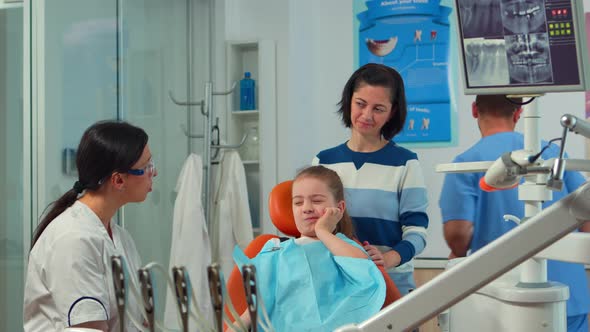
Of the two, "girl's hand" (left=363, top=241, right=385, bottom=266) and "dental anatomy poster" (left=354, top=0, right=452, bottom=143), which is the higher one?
"dental anatomy poster" (left=354, top=0, right=452, bottom=143)

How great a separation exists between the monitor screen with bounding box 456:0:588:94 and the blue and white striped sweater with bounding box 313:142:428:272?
2.70 ft

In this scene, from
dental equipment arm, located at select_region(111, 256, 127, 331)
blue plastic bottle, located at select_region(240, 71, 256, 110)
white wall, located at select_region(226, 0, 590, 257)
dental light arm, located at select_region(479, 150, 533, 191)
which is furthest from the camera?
blue plastic bottle, located at select_region(240, 71, 256, 110)

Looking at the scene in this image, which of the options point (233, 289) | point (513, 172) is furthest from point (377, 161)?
point (513, 172)

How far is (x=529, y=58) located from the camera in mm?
1117

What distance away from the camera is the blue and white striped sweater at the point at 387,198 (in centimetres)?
193

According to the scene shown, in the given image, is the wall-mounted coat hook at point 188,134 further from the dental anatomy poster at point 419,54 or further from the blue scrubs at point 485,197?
the blue scrubs at point 485,197

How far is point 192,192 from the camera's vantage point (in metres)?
3.31

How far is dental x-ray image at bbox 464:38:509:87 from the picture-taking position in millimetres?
1120

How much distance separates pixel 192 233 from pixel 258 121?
833 mm

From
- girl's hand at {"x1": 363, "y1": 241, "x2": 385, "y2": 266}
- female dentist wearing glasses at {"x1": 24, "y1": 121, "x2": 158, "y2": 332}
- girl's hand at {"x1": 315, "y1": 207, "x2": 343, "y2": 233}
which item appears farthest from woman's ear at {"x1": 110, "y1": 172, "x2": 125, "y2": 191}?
girl's hand at {"x1": 363, "y1": 241, "x2": 385, "y2": 266}

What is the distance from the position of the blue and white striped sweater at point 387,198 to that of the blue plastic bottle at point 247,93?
5.99 feet

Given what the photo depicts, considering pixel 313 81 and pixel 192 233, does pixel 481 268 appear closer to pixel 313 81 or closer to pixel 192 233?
pixel 192 233

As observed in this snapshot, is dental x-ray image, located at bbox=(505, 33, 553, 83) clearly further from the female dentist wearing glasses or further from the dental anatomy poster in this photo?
the dental anatomy poster

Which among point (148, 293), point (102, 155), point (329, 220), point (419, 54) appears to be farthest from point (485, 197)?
point (419, 54)
